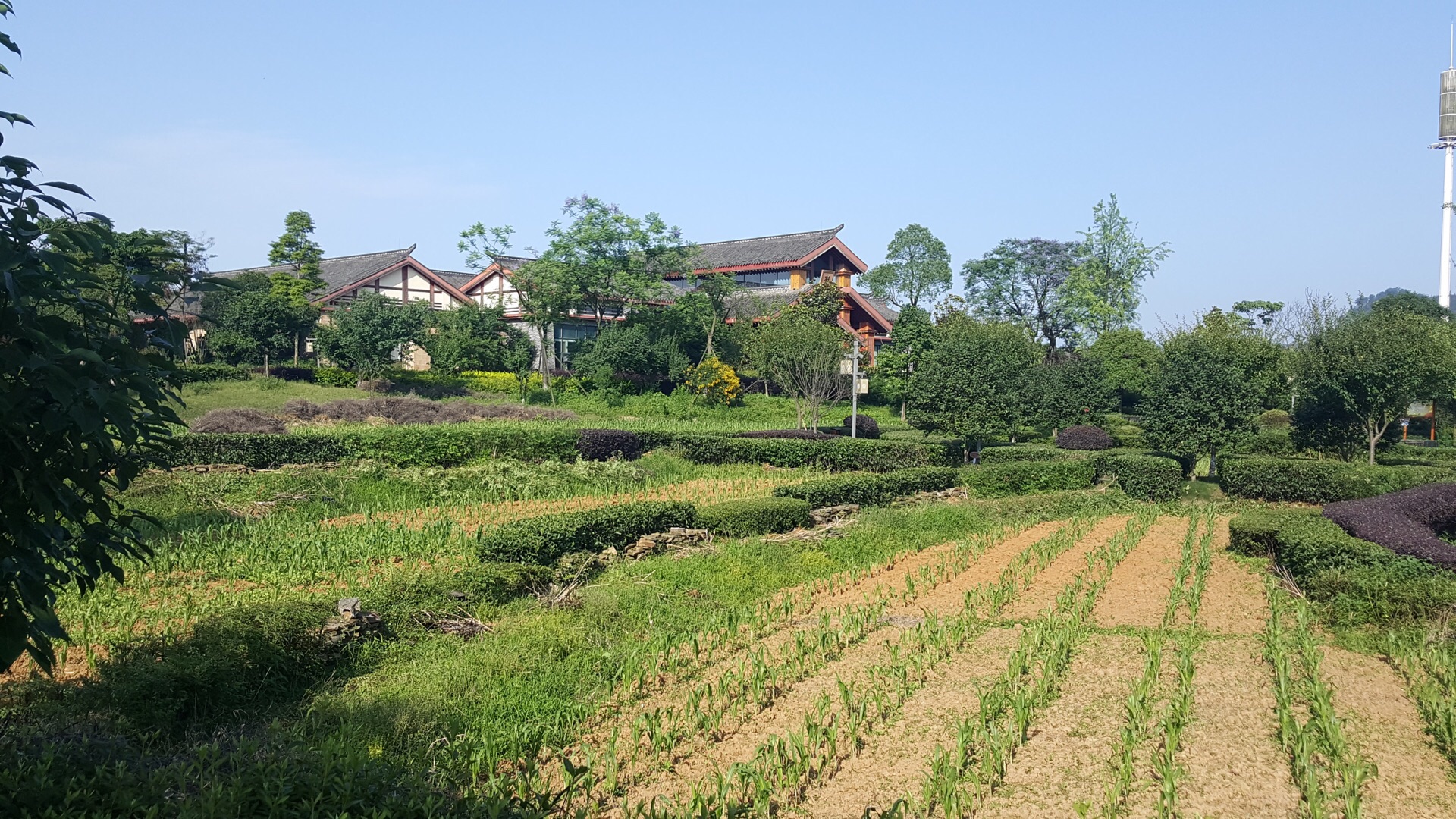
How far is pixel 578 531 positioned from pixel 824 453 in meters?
10.5

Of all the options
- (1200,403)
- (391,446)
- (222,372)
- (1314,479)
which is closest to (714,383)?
(222,372)

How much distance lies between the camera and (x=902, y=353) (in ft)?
126

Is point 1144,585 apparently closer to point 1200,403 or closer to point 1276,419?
point 1200,403

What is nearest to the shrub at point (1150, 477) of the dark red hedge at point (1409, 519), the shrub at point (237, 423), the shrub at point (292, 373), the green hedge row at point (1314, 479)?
the green hedge row at point (1314, 479)

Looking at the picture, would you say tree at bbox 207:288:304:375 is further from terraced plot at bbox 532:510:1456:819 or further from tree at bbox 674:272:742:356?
terraced plot at bbox 532:510:1456:819

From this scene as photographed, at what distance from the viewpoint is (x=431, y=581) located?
29.1ft

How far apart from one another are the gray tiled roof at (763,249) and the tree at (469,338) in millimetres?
9175

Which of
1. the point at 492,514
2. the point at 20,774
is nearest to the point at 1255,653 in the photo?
the point at 20,774

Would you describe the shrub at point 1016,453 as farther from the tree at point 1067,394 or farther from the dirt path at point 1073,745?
the dirt path at point 1073,745

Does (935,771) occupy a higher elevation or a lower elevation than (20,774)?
lower

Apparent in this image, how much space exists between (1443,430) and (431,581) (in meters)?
38.6

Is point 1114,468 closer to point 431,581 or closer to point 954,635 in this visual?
point 954,635

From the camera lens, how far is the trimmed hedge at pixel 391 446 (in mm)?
16703

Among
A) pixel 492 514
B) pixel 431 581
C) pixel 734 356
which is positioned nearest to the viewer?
pixel 431 581
